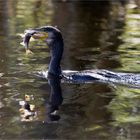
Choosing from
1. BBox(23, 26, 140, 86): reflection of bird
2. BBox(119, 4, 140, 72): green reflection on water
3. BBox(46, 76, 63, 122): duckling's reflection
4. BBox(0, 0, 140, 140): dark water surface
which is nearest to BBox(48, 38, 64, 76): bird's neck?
BBox(23, 26, 140, 86): reflection of bird

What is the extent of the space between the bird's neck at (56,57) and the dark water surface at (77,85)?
1.52 ft

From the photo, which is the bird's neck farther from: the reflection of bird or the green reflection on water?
the green reflection on water

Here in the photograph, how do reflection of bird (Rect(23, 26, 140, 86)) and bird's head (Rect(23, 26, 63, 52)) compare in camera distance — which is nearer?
reflection of bird (Rect(23, 26, 140, 86))

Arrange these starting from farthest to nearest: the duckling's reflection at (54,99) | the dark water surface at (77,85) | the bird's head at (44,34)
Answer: the bird's head at (44,34), the duckling's reflection at (54,99), the dark water surface at (77,85)

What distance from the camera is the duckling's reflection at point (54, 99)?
10087 mm

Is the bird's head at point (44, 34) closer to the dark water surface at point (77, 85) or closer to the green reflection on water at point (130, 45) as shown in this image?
the dark water surface at point (77, 85)

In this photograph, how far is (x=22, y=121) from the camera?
9.65 meters

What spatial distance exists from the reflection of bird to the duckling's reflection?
0.26 m

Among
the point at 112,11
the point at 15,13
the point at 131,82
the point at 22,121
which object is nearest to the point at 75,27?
the point at 15,13

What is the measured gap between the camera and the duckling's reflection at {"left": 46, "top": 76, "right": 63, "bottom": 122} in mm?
10087

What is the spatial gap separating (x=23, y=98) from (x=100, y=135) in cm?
256

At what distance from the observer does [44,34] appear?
13266 millimetres

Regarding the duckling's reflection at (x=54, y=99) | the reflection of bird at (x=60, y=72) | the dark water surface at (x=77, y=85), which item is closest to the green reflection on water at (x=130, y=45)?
the dark water surface at (x=77, y=85)

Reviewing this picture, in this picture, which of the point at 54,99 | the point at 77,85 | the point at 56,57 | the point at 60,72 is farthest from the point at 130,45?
the point at 54,99
